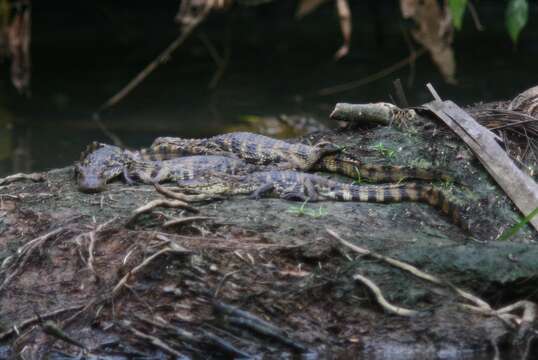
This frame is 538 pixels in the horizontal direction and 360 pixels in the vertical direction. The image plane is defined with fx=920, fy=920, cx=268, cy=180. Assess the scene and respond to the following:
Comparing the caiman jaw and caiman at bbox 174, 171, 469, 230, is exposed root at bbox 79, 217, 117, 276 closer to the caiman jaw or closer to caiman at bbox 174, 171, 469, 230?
the caiman jaw

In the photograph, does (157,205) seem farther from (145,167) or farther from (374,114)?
(374,114)

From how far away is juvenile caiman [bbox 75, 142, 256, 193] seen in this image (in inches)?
295

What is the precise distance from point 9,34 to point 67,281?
562 cm

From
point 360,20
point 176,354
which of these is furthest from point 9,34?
point 360,20

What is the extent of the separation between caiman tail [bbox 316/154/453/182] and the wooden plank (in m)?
0.36

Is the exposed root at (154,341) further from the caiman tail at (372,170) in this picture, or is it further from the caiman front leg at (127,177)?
the caiman tail at (372,170)

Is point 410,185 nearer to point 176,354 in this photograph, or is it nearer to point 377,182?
point 377,182

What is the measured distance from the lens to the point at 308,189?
24.1ft

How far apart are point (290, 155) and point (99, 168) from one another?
1.74m

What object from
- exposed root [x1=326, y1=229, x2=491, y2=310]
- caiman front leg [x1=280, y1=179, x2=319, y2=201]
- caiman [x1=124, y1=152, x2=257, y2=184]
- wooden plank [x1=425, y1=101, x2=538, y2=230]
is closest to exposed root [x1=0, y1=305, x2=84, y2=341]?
caiman [x1=124, y1=152, x2=257, y2=184]

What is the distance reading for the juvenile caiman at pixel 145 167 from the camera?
295 inches

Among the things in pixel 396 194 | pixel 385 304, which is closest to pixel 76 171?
pixel 396 194

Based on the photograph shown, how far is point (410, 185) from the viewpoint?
24.0 feet

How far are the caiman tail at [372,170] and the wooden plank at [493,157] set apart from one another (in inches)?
14.3
